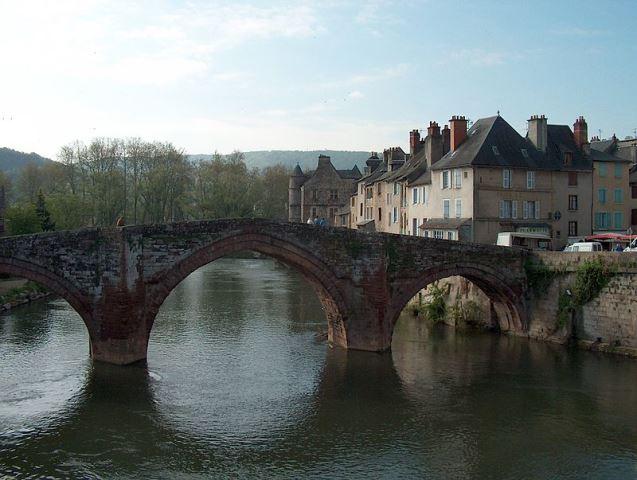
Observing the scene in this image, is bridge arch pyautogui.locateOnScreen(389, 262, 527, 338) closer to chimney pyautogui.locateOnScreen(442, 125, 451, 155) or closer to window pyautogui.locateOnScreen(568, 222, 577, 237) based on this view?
window pyautogui.locateOnScreen(568, 222, 577, 237)

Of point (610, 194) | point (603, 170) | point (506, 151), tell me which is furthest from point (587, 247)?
point (603, 170)

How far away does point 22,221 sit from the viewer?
4181cm

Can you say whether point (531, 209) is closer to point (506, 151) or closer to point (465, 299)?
point (506, 151)

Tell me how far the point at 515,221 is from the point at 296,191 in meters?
42.3

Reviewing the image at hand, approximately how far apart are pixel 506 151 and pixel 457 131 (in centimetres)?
309

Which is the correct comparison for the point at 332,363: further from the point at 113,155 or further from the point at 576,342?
the point at 113,155

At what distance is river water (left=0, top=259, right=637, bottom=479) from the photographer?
48.1 ft

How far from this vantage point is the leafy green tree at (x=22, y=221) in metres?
41.7

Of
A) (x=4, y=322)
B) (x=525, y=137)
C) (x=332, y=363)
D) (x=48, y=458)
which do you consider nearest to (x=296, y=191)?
(x=525, y=137)

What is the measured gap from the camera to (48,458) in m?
14.7

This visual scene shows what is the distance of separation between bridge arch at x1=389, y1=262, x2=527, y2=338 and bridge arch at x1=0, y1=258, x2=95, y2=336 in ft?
33.5

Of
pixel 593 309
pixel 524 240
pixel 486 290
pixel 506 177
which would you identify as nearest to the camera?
pixel 593 309

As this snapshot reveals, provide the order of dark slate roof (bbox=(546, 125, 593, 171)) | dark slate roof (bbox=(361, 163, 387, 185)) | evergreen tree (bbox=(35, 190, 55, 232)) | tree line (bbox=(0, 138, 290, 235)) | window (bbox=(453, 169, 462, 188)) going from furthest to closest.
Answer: tree line (bbox=(0, 138, 290, 235)), dark slate roof (bbox=(361, 163, 387, 185)), evergreen tree (bbox=(35, 190, 55, 232)), dark slate roof (bbox=(546, 125, 593, 171)), window (bbox=(453, 169, 462, 188))

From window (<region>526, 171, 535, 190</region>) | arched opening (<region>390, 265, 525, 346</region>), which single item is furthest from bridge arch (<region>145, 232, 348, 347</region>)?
window (<region>526, 171, 535, 190</region>)
